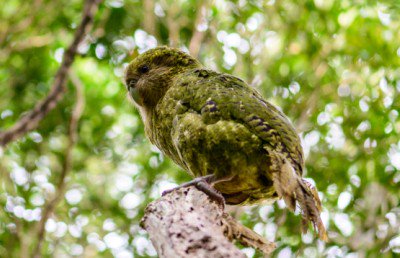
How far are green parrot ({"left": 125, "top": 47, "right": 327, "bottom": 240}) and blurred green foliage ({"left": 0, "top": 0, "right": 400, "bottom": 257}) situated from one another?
9.01 feet

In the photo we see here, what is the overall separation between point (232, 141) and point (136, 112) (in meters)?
4.33

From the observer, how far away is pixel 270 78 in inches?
285

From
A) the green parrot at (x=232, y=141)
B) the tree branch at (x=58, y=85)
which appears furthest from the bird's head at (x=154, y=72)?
the tree branch at (x=58, y=85)

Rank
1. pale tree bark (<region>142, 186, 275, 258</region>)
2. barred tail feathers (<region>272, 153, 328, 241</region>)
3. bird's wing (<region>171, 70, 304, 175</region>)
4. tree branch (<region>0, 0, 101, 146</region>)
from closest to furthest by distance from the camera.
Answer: pale tree bark (<region>142, 186, 275, 258</region>) → barred tail feathers (<region>272, 153, 328, 241</region>) → bird's wing (<region>171, 70, 304, 175</region>) → tree branch (<region>0, 0, 101, 146</region>)

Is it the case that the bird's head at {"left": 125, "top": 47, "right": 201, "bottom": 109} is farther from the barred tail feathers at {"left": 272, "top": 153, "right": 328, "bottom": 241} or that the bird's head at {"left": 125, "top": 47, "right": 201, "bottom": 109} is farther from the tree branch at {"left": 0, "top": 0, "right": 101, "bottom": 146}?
the barred tail feathers at {"left": 272, "top": 153, "right": 328, "bottom": 241}

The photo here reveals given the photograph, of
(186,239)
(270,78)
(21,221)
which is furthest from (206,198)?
(21,221)

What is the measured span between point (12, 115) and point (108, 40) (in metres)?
1.72

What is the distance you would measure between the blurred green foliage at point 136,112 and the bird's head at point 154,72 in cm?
226

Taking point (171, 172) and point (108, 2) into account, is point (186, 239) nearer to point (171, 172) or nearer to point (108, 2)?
point (171, 172)

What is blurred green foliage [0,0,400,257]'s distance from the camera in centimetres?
659

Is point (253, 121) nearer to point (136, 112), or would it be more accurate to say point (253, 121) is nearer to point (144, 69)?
point (144, 69)

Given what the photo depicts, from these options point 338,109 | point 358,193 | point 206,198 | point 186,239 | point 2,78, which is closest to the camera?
point 186,239

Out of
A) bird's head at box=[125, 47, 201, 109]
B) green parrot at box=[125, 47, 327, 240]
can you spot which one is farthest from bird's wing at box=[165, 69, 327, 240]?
bird's head at box=[125, 47, 201, 109]

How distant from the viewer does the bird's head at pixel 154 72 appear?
4434 millimetres
